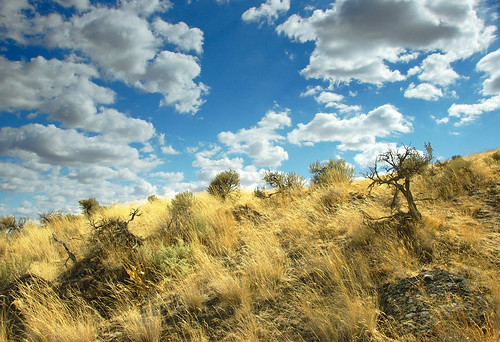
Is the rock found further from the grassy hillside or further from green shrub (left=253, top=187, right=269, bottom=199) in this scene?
green shrub (left=253, top=187, right=269, bottom=199)

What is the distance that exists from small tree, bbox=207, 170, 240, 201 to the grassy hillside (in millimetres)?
4005

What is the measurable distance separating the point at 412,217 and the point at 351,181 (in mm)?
4910

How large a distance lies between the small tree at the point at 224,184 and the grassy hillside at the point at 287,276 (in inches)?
158

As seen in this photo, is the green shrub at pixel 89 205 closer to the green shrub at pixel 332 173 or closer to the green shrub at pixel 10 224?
the green shrub at pixel 10 224

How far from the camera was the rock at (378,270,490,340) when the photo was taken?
289 cm

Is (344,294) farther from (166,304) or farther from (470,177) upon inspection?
(470,177)

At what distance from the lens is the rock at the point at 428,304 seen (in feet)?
9.47

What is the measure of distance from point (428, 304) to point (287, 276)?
6.94 ft

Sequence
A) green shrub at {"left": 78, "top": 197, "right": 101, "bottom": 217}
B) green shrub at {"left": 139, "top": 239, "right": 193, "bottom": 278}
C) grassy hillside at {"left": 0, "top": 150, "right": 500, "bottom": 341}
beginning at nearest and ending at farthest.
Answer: grassy hillside at {"left": 0, "top": 150, "right": 500, "bottom": 341}, green shrub at {"left": 139, "top": 239, "right": 193, "bottom": 278}, green shrub at {"left": 78, "top": 197, "right": 101, "bottom": 217}

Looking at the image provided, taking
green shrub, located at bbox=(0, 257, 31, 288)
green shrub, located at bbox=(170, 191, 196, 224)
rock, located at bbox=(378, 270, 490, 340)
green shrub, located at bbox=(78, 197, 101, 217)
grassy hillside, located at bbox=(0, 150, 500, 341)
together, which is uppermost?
green shrub, located at bbox=(78, 197, 101, 217)

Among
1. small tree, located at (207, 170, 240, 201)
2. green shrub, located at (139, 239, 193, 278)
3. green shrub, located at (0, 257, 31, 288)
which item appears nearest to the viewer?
green shrub, located at (139, 239, 193, 278)

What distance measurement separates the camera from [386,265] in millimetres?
4113

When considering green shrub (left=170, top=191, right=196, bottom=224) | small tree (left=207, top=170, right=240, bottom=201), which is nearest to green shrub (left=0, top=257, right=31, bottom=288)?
green shrub (left=170, top=191, right=196, bottom=224)

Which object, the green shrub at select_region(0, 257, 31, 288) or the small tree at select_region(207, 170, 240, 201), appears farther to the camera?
the small tree at select_region(207, 170, 240, 201)
